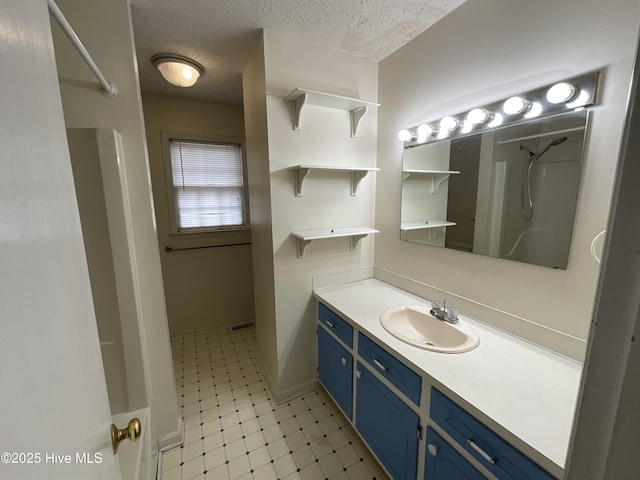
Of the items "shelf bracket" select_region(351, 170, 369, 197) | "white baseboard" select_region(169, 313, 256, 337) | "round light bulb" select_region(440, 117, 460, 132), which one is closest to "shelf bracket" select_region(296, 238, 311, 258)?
"shelf bracket" select_region(351, 170, 369, 197)

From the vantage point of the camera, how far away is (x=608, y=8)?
935mm

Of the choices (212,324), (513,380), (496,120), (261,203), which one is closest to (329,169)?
(261,203)

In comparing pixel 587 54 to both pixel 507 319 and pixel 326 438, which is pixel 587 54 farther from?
pixel 326 438

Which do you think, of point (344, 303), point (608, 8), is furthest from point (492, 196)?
point (344, 303)

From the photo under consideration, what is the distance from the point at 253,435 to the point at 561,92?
7.84 feet

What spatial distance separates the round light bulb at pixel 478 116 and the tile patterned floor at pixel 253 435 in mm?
1943

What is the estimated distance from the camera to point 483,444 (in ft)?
2.80

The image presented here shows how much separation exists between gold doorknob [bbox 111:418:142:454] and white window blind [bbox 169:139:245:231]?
2379 millimetres

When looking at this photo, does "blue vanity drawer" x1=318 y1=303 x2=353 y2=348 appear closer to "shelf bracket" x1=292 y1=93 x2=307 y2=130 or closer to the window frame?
"shelf bracket" x1=292 y1=93 x2=307 y2=130

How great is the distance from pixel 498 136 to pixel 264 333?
6.81ft

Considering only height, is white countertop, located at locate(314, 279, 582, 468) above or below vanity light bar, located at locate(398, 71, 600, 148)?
below

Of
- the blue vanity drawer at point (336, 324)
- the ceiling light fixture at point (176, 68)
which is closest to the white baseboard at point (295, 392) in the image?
the blue vanity drawer at point (336, 324)

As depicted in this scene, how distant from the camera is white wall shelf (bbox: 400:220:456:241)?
1594 millimetres

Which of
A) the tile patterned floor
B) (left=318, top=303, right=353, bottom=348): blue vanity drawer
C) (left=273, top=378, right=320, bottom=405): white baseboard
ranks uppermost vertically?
(left=318, top=303, right=353, bottom=348): blue vanity drawer
